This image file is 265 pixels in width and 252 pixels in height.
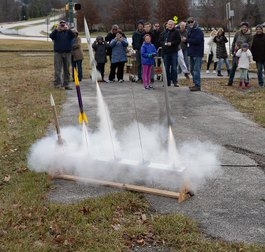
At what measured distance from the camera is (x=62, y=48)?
523 inches

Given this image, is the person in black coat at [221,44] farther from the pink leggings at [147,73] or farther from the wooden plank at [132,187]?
the wooden plank at [132,187]

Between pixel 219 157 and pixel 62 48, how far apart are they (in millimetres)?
7722

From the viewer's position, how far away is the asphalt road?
467 cm

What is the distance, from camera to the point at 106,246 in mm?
4152

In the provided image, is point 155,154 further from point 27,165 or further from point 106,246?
point 106,246

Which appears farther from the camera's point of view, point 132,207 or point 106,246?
point 132,207

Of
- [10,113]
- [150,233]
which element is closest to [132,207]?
[150,233]

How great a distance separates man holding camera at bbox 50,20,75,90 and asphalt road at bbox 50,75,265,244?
107 cm

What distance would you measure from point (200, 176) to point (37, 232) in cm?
214

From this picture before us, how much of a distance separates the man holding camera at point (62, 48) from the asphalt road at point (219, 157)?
1.07 meters

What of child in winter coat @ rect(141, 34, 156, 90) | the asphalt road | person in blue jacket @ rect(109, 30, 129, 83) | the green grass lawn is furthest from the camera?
person in blue jacket @ rect(109, 30, 129, 83)

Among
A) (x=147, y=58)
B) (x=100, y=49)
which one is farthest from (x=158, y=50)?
(x=100, y=49)

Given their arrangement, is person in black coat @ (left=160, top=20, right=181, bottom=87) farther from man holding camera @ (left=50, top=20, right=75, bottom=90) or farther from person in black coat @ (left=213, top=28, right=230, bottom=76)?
person in black coat @ (left=213, top=28, right=230, bottom=76)

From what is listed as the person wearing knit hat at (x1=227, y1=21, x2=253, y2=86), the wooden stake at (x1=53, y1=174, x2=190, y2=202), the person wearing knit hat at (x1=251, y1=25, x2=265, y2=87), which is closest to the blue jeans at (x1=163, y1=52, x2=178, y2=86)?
the person wearing knit hat at (x1=227, y1=21, x2=253, y2=86)
